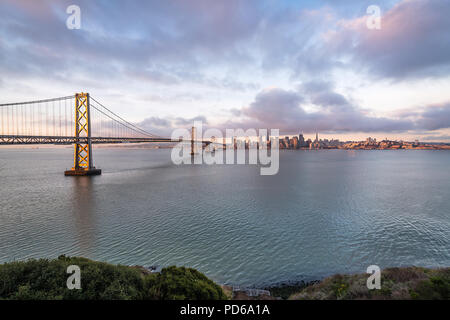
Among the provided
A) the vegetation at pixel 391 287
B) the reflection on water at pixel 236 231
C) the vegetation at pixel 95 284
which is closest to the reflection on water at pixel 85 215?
the reflection on water at pixel 236 231

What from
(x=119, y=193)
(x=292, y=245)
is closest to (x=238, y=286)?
(x=292, y=245)

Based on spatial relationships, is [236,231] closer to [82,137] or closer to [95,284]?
[95,284]

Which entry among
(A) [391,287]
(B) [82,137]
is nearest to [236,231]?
(A) [391,287]

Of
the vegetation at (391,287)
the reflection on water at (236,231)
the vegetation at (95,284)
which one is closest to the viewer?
the vegetation at (95,284)

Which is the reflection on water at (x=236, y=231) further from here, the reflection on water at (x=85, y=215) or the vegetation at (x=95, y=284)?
the vegetation at (x=95, y=284)

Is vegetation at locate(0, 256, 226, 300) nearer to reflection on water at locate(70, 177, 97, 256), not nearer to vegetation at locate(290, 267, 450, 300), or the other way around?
vegetation at locate(290, 267, 450, 300)

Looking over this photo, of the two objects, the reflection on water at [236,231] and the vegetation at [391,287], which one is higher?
the vegetation at [391,287]
